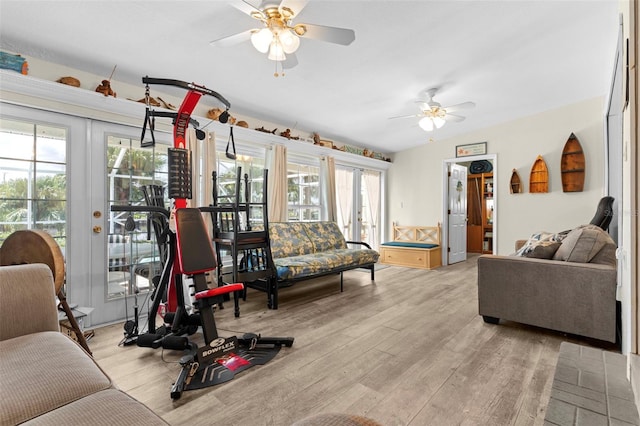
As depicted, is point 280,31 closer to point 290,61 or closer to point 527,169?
point 290,61

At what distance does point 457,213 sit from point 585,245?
4.11 m

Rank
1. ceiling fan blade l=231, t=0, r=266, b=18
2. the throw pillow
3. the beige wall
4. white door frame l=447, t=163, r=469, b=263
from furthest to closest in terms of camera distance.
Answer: white door frame l=447, t=163, r=469, b=263 < the beige wall < the throw pillow < ceiling fan blade l=231, t=0, r=266, b=18

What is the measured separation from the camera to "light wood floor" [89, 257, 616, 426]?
1625 mm

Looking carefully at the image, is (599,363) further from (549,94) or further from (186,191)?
(549,94)

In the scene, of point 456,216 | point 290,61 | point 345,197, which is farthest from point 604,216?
point 345,197

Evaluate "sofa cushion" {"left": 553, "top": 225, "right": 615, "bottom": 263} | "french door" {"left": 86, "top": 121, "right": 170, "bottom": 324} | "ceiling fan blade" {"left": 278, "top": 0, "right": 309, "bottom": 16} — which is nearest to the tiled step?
"sofa cushion" {"left": 553, "top": 225, "right": 615, "bottom": 263}

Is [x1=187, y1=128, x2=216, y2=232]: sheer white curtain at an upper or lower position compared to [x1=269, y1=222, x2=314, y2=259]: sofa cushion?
upper

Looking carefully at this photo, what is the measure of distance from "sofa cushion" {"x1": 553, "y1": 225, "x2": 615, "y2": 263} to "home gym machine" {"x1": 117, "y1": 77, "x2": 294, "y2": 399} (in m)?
2.43

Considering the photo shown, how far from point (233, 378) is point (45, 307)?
3.50 ft

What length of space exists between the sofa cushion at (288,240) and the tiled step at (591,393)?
299cm

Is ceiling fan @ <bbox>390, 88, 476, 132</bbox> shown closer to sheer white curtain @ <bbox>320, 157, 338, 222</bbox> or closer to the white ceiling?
the white ceiling

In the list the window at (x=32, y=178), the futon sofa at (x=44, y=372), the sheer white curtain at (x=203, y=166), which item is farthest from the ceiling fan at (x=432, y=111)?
the futon sofa at (x=44, y=372)

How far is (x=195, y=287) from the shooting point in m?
2.10

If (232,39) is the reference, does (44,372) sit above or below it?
below
